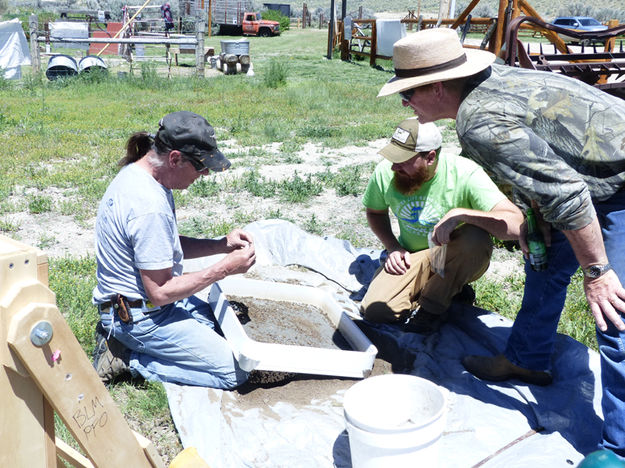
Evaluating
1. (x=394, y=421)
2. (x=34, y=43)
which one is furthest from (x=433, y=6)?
(x=394, y=421)

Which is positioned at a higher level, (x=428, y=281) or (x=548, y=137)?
→ (x=548, y=137)

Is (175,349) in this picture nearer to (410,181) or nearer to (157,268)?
(157,268)

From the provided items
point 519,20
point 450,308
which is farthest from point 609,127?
point 519,20

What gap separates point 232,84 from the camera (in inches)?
521

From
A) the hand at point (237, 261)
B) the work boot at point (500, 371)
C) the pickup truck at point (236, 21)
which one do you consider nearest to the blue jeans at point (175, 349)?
the hand at point (237, 261)

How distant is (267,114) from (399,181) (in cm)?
689

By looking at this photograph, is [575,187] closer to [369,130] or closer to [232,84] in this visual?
[369,130]

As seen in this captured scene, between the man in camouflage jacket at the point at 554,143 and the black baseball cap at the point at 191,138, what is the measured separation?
0.78 metres

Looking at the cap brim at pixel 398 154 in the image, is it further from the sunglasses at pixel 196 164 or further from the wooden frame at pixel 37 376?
the wooden frame at pixel 37 376

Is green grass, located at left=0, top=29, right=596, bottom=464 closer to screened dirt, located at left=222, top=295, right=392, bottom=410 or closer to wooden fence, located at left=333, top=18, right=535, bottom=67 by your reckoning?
screened dirt, located at left=222, top=295, right=392, bottom=410

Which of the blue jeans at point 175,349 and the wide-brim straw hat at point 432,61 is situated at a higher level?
the wide-brim straw hat at point 432,61

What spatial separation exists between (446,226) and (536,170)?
89 cm

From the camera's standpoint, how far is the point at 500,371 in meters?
2.94

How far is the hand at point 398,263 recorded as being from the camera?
342 centimetres
